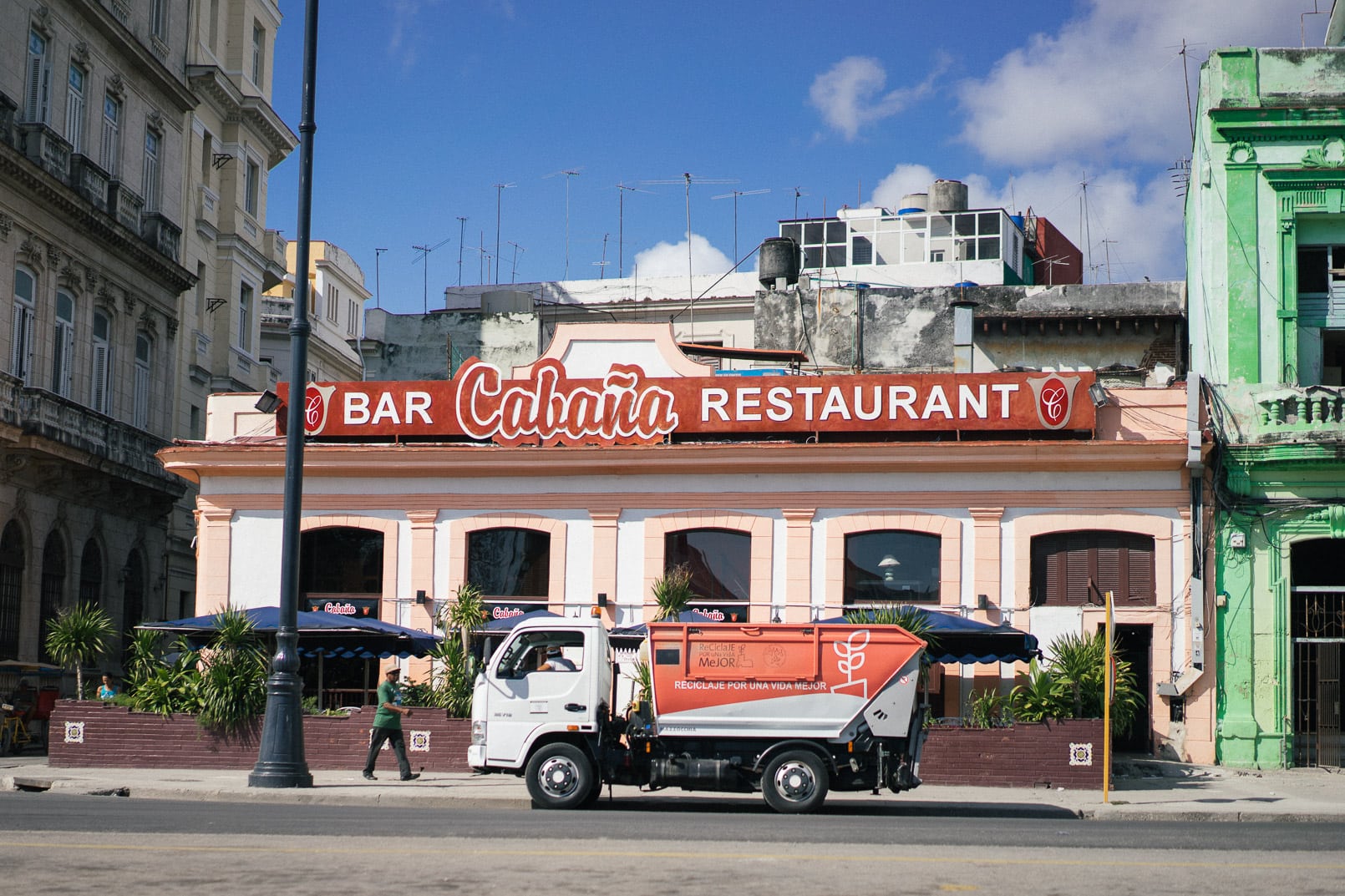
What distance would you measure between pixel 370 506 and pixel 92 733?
654 cm

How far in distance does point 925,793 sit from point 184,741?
447 inches

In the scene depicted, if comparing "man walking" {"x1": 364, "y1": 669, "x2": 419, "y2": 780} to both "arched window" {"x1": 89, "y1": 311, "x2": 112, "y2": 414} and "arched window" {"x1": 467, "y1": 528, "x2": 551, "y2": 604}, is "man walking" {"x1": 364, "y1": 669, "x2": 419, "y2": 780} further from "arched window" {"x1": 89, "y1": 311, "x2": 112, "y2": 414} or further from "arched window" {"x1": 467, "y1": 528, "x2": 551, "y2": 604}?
"arched window" {"x1": 89, "y1": 311, "x2": 112, "y2": 414}

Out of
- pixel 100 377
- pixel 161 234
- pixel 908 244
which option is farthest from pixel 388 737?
pixel 908 244

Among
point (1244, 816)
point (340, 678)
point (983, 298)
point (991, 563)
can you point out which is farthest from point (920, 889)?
point (983, 298)

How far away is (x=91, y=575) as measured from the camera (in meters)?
38.0

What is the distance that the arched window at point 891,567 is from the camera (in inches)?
1085

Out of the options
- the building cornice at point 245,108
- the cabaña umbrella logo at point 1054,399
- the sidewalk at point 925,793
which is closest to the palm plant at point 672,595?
the sidewalk at point 925,793

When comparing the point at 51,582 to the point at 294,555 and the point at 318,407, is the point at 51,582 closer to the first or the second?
the point at 318,407

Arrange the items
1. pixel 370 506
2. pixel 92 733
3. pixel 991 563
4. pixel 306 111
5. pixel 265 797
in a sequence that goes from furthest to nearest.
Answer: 1. pixel 370 506
2. pixel 991 563
3. pixel 92 733
4. pixel 306 111
5. pixel 265 797

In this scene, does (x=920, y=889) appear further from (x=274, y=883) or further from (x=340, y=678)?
(x=340, y=678)

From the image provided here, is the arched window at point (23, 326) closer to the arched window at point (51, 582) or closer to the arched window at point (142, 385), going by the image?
the arched window at point (51, 582)

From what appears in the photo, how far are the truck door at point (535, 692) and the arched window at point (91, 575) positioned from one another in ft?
68.2

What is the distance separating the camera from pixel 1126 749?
27062 millimetres

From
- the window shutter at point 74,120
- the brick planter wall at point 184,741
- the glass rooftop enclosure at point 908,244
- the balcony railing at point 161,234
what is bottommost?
the brick planter wall at point 184,741
